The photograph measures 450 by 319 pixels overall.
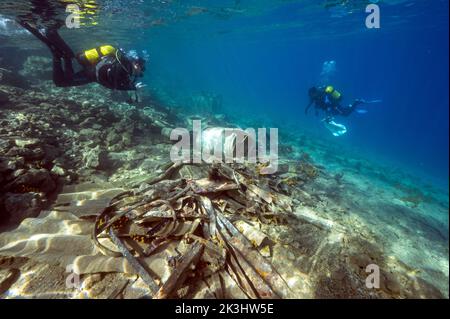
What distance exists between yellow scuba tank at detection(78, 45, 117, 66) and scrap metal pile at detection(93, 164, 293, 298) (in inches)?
194

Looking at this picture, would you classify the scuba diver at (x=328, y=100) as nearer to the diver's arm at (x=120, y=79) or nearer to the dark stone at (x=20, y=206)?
the diver's arm at (x=120, y=79)

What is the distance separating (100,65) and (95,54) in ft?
2.50

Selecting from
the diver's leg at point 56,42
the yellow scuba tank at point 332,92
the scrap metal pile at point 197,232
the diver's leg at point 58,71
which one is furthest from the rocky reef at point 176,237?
the yellow scuba tank at point 332,92

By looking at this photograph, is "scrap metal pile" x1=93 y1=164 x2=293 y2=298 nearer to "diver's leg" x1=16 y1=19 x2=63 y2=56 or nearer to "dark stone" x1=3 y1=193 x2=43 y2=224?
"dark stone" x1=3 y1=193 x2=43 y2=224

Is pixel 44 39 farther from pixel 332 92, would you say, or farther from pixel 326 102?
pixel 326 102

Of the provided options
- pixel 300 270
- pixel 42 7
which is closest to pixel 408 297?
pixel 300 270

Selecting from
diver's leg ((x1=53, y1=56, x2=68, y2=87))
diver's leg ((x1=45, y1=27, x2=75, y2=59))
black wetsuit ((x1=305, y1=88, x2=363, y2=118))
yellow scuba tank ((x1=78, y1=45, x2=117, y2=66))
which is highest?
diver's leg ((x1=45, y1=27, x2=75, y2=59))

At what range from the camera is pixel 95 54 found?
7.81 meters

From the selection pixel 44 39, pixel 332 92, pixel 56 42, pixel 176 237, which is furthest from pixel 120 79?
pixel 332 92

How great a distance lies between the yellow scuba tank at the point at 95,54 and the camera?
7665 millimetres

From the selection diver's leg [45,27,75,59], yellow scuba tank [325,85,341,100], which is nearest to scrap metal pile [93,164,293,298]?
diver's leg [45,27,75,59]

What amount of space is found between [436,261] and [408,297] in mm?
3264

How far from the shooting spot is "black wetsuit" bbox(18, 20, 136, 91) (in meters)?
7.29

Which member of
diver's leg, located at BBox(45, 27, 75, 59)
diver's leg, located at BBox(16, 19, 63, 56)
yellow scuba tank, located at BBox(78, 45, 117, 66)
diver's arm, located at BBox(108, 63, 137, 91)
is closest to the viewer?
diver's arm, located at BBox(108, 63, 137, 91)
